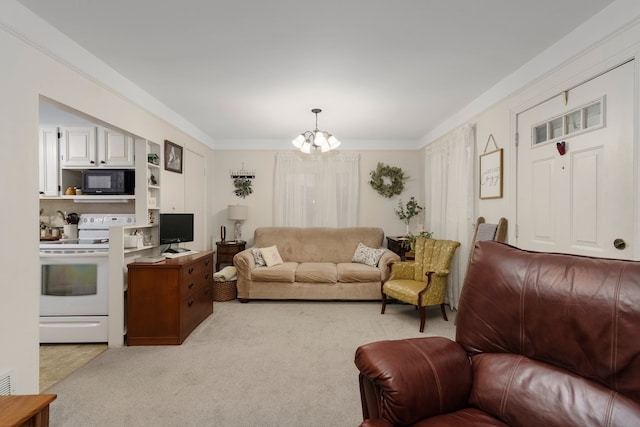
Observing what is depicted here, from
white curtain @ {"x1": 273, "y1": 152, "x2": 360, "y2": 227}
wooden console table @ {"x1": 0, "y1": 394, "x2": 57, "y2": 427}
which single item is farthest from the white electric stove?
white curtain @ {"x1": 273, "y1": 152, "x2": 360, "y2": 227}

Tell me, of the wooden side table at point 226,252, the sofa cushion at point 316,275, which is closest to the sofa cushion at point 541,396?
the sofa cushion at point 316,275

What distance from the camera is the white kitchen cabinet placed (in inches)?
146

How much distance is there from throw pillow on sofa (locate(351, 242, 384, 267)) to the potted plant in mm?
878

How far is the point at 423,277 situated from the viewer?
161 inches

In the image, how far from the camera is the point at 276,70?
2844 mm

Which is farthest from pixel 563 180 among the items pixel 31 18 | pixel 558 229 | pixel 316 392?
pixel 31 18

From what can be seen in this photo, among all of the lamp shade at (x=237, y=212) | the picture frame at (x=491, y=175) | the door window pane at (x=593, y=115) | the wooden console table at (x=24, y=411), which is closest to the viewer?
the wooden console table at (x=24, y=411)

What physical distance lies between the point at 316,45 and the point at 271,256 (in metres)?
3.25

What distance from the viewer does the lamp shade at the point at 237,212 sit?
211 inches

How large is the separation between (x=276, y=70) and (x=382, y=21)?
1079 mm

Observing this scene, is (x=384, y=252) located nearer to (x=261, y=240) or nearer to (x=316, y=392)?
(x=261, y=240)

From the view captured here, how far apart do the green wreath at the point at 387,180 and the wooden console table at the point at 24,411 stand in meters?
4.98

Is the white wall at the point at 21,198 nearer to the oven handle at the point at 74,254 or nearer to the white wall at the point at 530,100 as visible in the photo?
the oven handle at the point at 74,254

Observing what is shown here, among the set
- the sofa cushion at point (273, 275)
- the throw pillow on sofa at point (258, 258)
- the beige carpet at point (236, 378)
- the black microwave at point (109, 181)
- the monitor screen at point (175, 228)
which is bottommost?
the beige carpet at point (236, 378)
